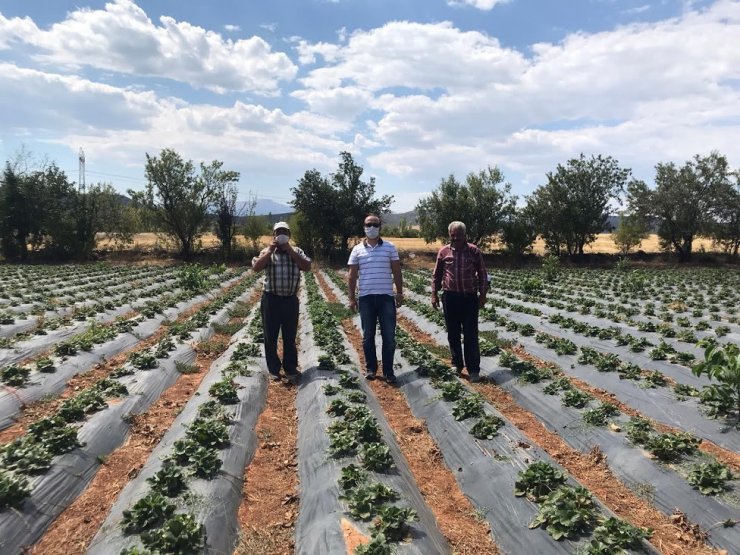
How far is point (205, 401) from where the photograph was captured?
22.5 feet

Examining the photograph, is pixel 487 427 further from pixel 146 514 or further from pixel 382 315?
pixel 146 514

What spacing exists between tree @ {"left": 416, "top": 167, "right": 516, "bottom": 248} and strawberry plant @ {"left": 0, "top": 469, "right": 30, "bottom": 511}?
43.5m

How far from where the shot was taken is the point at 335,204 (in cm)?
4516

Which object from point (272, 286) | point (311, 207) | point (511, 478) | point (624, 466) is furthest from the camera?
point (311, 207)

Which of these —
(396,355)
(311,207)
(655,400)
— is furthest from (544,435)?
(311,207)

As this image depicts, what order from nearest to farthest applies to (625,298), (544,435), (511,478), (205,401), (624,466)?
(511,478) < (624,466) < (544,435) < (205,401) < (625,298)

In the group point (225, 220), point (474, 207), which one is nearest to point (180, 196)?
point (225, 220)

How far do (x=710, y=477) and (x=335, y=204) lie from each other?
42136mm

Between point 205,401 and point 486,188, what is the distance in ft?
144

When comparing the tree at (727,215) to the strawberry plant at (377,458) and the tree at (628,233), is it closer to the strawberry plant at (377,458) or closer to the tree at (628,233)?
the tree at (628,233)

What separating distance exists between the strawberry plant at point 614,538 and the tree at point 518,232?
152 ft

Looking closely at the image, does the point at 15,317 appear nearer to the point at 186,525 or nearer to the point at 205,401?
the point at 205,401

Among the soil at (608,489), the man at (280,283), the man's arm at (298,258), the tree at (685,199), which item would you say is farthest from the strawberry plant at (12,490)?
the tree at (685,199)

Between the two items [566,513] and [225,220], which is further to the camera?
[225,220]
